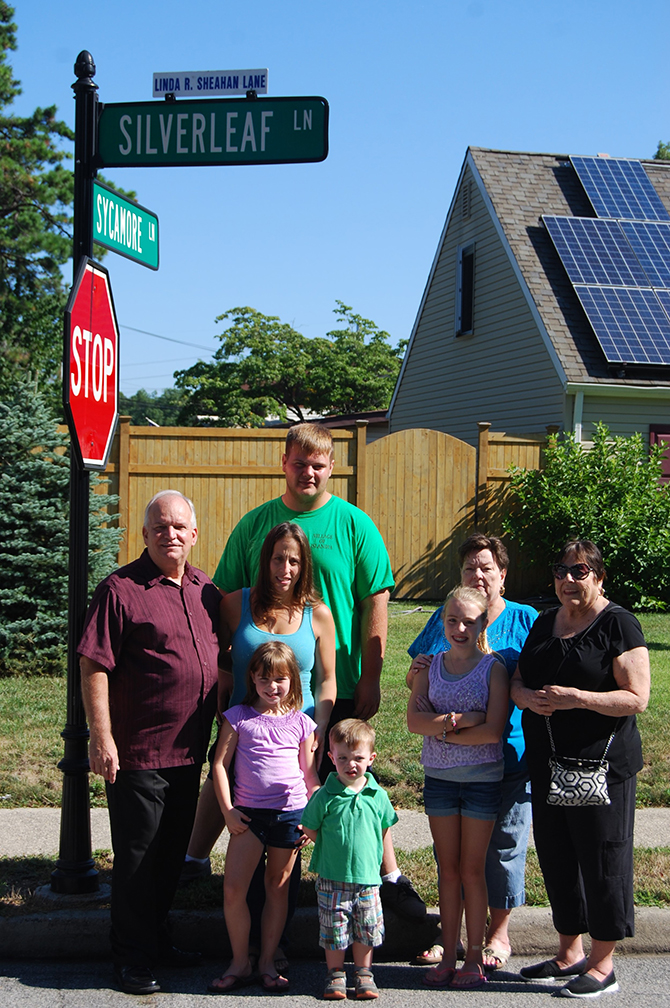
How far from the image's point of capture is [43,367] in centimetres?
2300

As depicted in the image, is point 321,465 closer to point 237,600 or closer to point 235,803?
point 237,600

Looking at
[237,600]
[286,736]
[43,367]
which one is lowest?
[286,736]

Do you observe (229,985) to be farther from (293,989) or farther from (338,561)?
(338,561)

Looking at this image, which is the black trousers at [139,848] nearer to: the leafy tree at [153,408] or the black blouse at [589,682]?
the black blouse at [589,682]

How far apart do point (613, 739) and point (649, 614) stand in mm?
9884

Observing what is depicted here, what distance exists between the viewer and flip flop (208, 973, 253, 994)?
358cm

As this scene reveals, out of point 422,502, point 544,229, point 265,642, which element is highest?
point 544,229

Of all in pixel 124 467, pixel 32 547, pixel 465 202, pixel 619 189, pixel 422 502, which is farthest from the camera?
pixel 465 202

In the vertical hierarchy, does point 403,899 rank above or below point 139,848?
below

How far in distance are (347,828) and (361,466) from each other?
9.45 meters

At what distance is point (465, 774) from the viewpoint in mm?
3703

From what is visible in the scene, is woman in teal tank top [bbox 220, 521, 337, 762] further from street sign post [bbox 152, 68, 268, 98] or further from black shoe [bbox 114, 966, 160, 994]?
street sign post [bbox 152, 68, 268, 98]

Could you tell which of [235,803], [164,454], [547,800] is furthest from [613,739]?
[164,454]

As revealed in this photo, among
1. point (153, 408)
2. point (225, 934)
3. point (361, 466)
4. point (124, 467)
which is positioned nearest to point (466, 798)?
point (225, 934)
